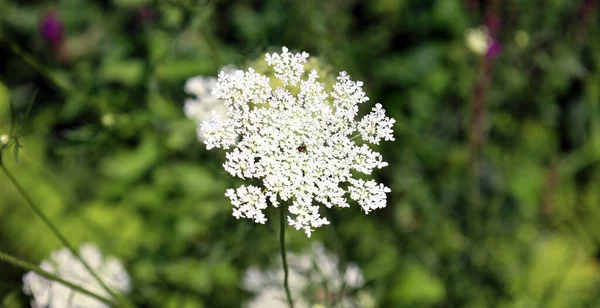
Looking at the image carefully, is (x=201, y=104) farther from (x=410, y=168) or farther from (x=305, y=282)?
(x=410, y=168)

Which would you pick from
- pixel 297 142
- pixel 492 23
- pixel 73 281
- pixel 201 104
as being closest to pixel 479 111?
pixel 492 23

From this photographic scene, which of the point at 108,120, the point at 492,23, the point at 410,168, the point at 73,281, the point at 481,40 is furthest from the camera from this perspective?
the point at 410,168

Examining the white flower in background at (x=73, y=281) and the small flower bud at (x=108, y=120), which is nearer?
the white flower in background at (x=73, y=281)

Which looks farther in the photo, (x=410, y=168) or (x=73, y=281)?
(x=410, y=168)

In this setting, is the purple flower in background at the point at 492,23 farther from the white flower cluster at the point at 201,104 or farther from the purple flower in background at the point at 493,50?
the white flower cluster at the point at 201,104

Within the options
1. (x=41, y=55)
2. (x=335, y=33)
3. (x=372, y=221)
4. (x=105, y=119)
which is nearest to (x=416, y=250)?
(x=372, y=221)

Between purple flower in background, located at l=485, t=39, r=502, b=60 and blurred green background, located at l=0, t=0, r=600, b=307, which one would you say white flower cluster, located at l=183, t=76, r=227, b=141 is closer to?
blurred green background, located at l=0, t=0, r=600, b=307

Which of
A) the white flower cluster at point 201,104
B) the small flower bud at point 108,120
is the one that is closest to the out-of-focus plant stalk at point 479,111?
the white flower cluster at point 201,104
